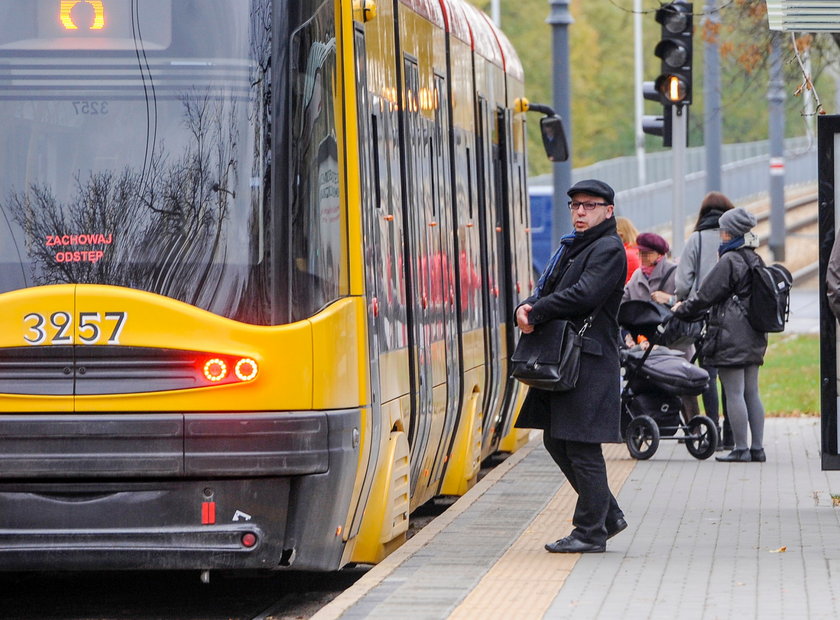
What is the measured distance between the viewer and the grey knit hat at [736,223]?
42.1 feet

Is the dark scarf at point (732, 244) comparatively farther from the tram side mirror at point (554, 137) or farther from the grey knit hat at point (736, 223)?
the tram side mirror at point (554, 137)

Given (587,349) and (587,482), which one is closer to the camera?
(587,349)

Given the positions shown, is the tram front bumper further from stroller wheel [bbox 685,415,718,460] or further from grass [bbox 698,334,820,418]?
grass [bbox 698,334,820,418]

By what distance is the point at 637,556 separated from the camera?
28.9ft

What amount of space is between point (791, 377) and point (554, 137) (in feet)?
23.1

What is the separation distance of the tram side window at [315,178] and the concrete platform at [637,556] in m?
1.32

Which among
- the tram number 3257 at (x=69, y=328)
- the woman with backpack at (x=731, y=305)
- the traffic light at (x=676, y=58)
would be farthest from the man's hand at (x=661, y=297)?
the tram number 3257 at (x=69, y=328)

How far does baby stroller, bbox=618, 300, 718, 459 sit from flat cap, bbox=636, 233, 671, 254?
64 centimetres

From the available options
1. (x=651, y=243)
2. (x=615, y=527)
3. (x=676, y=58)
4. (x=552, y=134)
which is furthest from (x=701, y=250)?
(x=615, y=527)

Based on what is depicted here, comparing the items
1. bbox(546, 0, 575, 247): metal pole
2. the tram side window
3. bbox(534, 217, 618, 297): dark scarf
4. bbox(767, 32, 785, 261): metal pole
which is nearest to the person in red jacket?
bbox(546, 0, 575, 247): metal pole

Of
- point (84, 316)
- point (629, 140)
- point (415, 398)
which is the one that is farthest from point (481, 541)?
point (629, 140)

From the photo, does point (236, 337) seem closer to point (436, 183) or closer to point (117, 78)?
point (117, 78)

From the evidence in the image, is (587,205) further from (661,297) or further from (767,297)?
(661,297)

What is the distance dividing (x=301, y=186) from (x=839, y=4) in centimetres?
382
